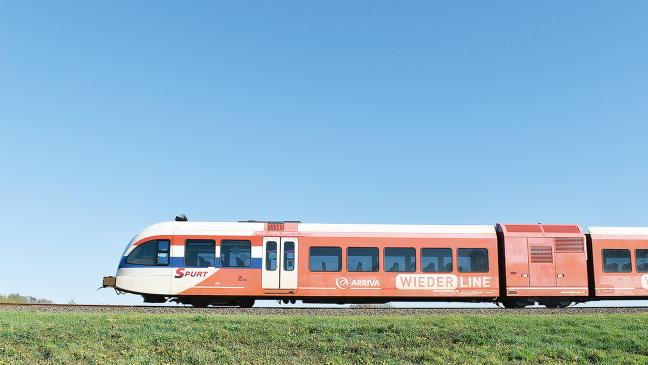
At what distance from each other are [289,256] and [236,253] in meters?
1.87

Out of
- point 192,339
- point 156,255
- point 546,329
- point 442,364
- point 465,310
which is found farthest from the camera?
point 156,255

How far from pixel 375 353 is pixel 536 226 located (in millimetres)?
13452

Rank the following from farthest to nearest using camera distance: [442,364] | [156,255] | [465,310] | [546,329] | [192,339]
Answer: [156,255], [465,310], [546,329], [192,339], [442,364]

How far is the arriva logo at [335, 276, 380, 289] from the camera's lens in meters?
24.0

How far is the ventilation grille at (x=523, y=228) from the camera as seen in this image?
25.2 meters

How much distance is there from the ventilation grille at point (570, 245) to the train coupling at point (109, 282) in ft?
53.3

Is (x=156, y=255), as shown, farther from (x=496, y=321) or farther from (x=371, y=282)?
(x=496, y=321)

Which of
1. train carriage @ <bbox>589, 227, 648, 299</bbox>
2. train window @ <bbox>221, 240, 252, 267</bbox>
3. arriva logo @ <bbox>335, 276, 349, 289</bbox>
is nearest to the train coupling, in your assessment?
train window @ <bbox>221, 240, 252, 267</bbox>

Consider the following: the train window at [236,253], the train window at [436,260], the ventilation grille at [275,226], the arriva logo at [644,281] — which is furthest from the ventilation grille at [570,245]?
the train window at [236,253]

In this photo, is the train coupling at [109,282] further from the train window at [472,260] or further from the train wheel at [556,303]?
the train wheel at [556,303]

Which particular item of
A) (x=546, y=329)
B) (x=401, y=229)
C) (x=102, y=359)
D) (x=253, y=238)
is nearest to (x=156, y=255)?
(x=253, y=238)

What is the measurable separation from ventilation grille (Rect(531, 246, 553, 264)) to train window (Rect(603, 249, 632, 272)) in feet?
7.05

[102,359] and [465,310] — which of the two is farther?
[465,310]

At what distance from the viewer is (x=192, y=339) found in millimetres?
15156
